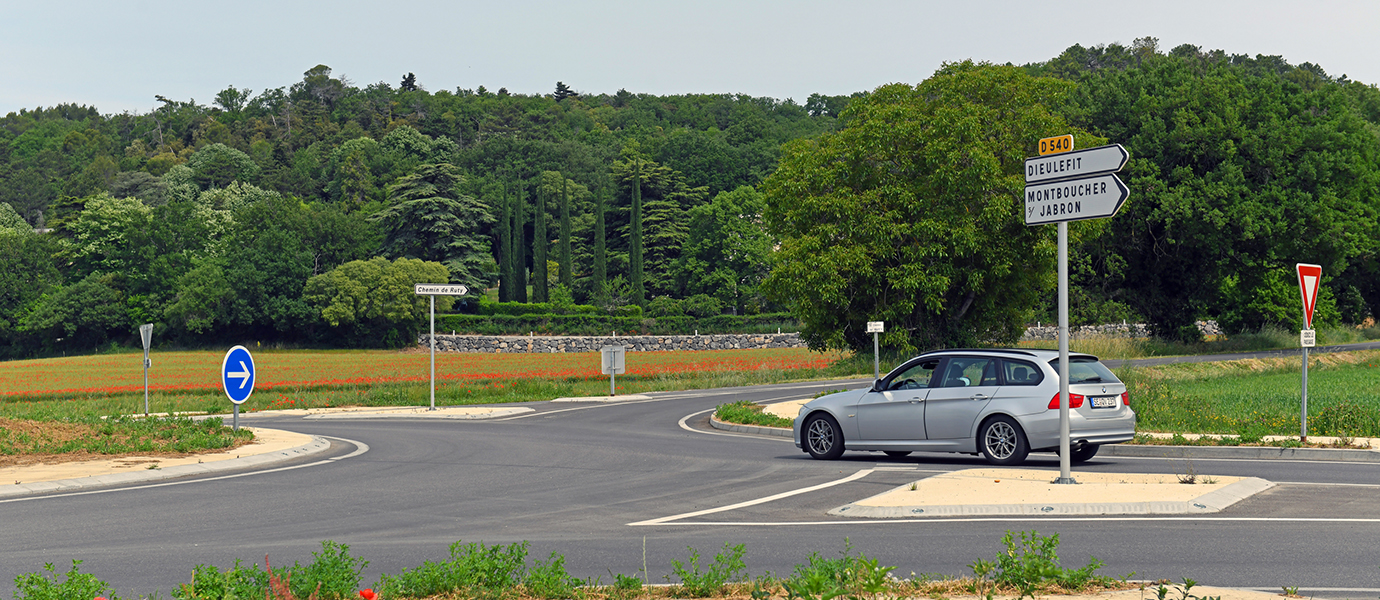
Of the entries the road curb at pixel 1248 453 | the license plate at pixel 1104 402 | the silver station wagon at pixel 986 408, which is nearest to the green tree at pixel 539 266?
the silver station wagon at pixel 986 408

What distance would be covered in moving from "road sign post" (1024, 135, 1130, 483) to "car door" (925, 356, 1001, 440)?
2745 mm

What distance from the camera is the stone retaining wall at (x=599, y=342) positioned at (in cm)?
8238

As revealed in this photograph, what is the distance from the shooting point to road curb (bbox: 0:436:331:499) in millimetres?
13273

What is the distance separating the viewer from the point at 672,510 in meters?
11.2

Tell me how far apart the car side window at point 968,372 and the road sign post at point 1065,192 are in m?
2.75

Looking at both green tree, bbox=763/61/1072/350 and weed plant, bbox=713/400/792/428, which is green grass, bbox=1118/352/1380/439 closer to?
weed plant, bbox=713/400/792/428

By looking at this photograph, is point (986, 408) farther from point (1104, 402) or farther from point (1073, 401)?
point (1104, 402)

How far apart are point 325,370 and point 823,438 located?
47685mm

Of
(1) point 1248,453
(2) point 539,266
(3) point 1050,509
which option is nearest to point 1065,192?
(3) point 1050,509

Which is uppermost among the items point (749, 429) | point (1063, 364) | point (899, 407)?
point (1063, 364)

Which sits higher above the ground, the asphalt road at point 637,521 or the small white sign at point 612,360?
the small white sign at point 612,360

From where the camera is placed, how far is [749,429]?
22266 millimetres

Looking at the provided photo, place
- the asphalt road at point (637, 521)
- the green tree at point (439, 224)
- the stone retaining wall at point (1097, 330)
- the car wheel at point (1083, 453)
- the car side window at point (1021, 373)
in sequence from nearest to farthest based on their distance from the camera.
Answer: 1. the asphalt road at point (637, 521)
2. the car side window at point (1021, 373)
3. the car wheel at point (1083, 453)
4. the stone retaining wall at point (1097, 330)
5. the green tree at point (439, 224)

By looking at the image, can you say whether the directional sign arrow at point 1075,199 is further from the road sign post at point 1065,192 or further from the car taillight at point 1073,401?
the car taillight at point 1073,401
